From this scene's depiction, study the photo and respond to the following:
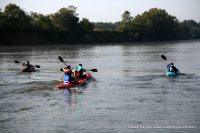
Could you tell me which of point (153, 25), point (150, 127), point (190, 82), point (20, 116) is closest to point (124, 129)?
point (150, 127)

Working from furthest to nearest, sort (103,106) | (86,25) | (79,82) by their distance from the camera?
(86,25)
(79,82)
(103,106)

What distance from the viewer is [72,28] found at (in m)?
118

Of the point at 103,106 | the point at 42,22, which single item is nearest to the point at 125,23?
the point at 42,22

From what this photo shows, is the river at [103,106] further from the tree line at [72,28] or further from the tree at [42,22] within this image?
the tree at [42,22]

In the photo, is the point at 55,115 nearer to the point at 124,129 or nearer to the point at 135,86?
the point at 124,129

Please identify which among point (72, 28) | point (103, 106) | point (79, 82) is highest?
point (72, 28)

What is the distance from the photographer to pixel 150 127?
55.1 ft

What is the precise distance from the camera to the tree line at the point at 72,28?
339 ft

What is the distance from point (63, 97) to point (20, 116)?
16.7ft

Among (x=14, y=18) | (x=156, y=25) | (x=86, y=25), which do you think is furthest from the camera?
(x=156, y=25)

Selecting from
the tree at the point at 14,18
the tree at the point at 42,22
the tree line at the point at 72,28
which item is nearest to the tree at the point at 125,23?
the tree line at the point at 72,28

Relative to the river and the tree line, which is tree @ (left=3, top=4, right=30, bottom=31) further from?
the river

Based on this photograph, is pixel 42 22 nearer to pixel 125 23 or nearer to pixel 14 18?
pixel 14 18

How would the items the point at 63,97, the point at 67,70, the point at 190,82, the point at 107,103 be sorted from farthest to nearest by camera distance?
the point at 190,82, the point at 67,70, the point at 63,97, the point at 107,103
